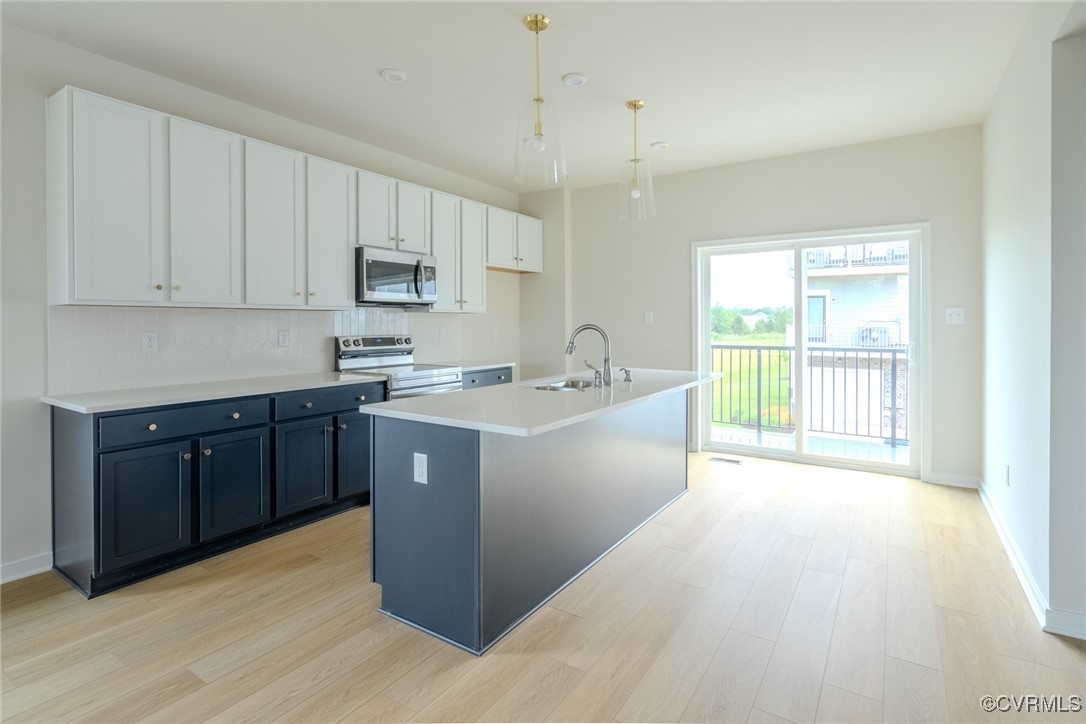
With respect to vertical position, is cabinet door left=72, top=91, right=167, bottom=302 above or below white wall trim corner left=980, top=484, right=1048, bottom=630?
above

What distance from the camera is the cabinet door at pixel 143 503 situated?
2463 millimetres

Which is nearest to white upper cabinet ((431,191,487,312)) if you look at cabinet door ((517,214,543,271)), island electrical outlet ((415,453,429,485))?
cabinet door ((517,214,543,271))

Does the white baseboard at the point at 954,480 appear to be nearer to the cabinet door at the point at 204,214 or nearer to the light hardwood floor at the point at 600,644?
the light hardwood floor at the point at 600,644

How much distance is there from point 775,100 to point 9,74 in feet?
13.4

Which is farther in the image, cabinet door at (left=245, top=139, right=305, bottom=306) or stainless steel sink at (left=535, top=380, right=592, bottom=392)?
cabinet door at (left=245, top=139, right=305, bottom=306)

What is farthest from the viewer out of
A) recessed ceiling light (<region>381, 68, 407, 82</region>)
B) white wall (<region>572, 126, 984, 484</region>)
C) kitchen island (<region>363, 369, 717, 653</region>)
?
white wall (<region>572, 126, 984, 484</region>)

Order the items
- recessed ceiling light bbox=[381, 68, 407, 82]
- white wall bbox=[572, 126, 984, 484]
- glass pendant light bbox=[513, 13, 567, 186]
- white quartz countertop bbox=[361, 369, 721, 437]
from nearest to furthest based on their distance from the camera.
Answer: white quartz countertop bbox=[361, 369, 721, 437]
glass pendant light bbox=[513, 13, 567, 186]
recessed ceiling light bbox=[381, 68, 407, 82]
white wall bbox=[572, 126, 984, 484]

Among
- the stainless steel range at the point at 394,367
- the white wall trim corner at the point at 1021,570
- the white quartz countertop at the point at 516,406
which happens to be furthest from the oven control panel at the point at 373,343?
the white wall trim corner at the point at 1021,570

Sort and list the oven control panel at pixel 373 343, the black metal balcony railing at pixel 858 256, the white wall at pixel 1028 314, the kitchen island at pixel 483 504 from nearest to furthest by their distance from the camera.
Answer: the kitchen island at pixel 483 504 → the white wall at pixel 1028 314 → the oven control panel at pixel 373 343 → the black metal balcony railing at pixel 858 256

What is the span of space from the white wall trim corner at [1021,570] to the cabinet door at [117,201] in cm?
426

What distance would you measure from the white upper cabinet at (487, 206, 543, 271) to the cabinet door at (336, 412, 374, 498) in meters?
2.17

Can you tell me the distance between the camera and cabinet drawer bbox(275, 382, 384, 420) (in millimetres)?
3164

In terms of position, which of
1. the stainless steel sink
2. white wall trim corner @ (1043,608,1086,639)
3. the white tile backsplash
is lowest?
white wall trim corner @ (1043,608,1086,639)

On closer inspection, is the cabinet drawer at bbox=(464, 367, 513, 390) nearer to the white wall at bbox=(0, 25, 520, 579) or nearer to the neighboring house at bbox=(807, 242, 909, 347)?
the white wall at bbox=(0, 25, 520, 579)
